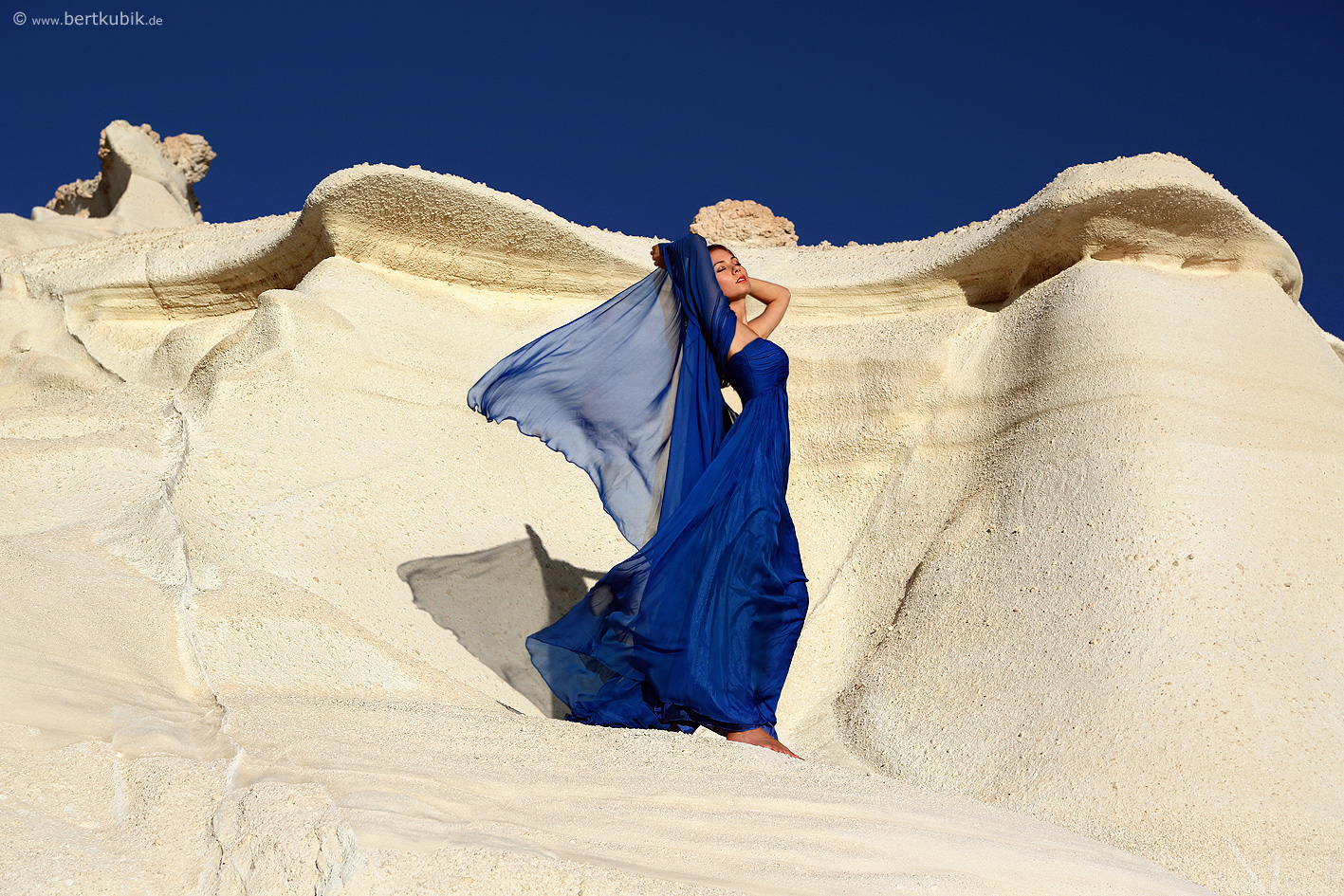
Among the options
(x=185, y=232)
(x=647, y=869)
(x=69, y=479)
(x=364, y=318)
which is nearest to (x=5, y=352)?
(x=185, y=232)

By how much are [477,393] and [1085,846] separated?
8.69 feet

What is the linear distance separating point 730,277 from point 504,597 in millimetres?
1683

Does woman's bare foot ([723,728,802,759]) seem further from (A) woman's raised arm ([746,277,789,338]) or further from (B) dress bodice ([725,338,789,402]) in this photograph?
(A) woman's raised arm ([746,277,789,338])

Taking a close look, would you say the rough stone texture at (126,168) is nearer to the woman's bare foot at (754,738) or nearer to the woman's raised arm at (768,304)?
the woman's raised arm at (768,304)

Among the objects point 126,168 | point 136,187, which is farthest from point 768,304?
point 126,168

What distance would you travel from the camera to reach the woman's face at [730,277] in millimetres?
4219

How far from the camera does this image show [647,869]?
80.1 inches

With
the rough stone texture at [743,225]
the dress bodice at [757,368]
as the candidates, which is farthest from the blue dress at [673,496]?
the rough stone texture at [743,225]

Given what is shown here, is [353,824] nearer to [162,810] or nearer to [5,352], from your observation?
[162,810]

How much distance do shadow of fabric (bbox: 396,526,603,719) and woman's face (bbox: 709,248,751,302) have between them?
1.59 m

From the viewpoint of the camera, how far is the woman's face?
4219mm

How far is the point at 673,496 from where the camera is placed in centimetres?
394

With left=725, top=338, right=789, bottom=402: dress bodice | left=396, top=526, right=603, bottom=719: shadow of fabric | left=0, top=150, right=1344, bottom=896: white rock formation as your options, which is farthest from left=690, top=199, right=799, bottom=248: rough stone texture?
left=725, top=338, right=789, bottom=402: dress bodice

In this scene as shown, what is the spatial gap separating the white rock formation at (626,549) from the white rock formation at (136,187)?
5.36 meters
